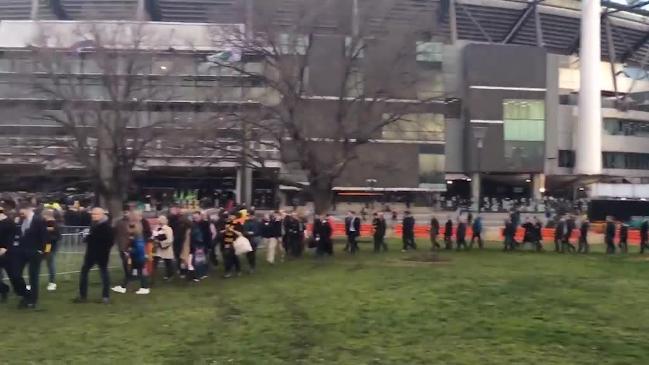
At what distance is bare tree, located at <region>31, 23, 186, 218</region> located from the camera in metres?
25.8

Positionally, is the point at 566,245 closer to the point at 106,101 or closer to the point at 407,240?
the point at 407,240

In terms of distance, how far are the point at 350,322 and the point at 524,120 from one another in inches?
2644

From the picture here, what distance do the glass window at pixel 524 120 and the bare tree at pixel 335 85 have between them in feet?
164

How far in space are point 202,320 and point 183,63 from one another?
26904 millimetres

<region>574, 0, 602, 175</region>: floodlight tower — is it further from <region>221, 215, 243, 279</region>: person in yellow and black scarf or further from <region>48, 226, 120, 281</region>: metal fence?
<region>221, 215, 243, 279</region>: person in yellow and black scarf

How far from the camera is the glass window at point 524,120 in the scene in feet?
238

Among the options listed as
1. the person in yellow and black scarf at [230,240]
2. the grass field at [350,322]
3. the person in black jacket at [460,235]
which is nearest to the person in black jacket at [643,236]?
the person in black jacket at [460,235]

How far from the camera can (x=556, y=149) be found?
257 feet

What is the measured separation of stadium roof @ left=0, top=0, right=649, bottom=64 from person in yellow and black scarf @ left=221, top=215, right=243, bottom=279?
1855 inches

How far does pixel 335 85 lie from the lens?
83.7 feet

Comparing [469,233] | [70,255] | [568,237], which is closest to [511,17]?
[469,233]

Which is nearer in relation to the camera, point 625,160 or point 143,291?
point 143,291

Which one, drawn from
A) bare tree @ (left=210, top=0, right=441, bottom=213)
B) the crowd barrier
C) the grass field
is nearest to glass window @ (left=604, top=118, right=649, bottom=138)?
the crowd barrier

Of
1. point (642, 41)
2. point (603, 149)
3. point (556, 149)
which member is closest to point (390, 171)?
point (556, 149)
